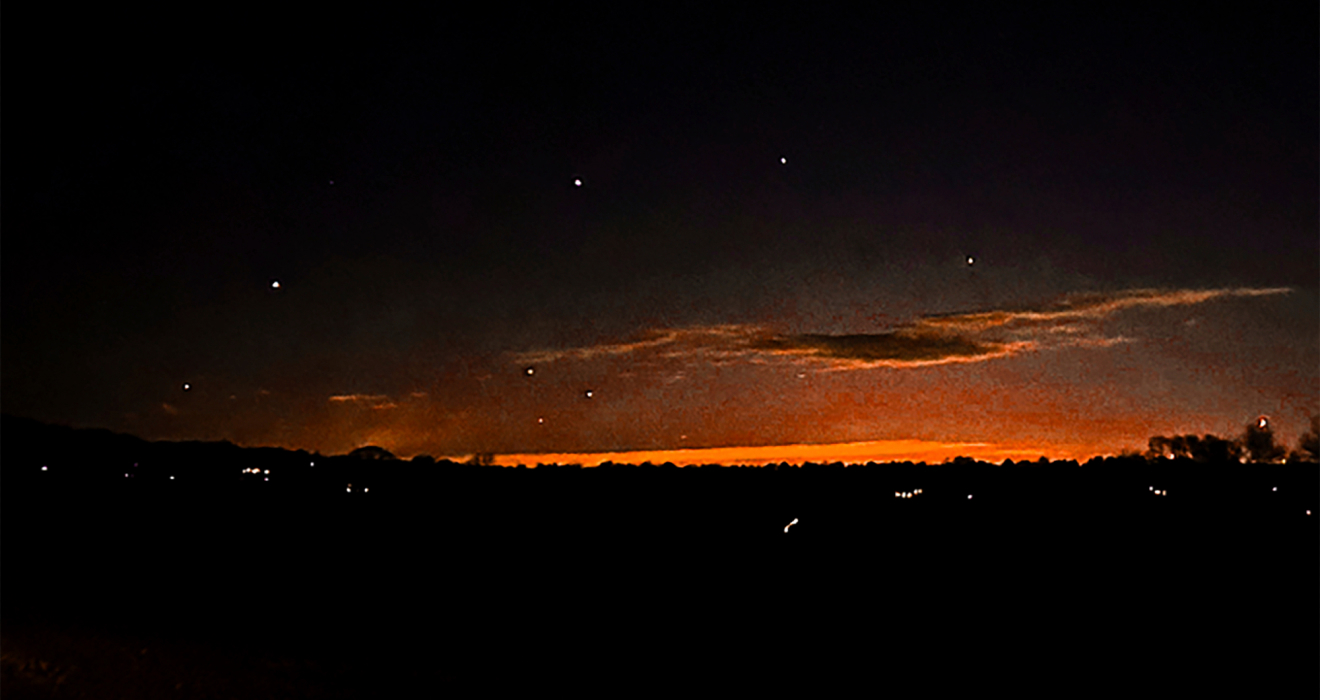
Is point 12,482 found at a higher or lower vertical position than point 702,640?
higher

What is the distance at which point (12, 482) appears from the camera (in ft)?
57.4

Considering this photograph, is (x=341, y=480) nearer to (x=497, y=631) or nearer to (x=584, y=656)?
(x=497, y=631)

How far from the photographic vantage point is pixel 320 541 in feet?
44.7

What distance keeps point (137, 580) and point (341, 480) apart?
645 cm

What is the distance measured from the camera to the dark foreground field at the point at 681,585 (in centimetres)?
713

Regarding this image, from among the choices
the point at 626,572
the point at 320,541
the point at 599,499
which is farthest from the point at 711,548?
the point at 320,541

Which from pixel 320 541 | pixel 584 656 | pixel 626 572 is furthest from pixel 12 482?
pixel 584 656

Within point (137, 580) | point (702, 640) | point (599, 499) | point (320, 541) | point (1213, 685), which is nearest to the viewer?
point (1213, 685)

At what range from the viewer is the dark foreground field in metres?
7.13

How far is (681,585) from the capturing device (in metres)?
10.6

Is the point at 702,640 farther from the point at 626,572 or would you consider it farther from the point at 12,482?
the point at 12,482

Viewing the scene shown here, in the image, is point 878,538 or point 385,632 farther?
point 878,538

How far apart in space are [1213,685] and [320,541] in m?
11.1

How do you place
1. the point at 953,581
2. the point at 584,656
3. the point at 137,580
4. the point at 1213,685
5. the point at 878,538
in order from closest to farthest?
the point at 1213,685, the point at 584,656, the point at 953,581, the point at 137,580, the point at 878,538
